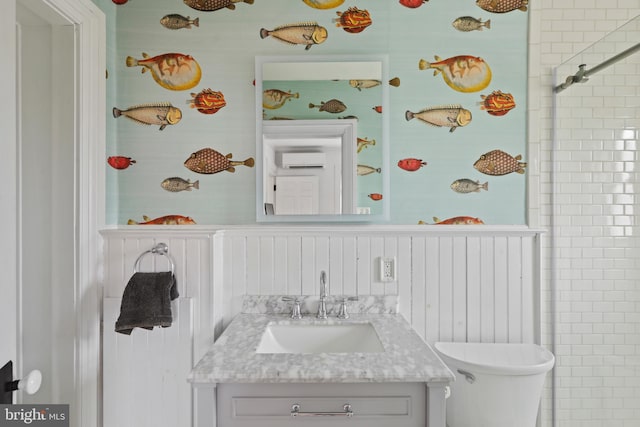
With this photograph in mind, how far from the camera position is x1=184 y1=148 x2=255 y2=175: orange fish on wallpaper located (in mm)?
1858

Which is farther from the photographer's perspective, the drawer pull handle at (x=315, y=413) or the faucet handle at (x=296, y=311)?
the faucet handle at (x=296, y=311)

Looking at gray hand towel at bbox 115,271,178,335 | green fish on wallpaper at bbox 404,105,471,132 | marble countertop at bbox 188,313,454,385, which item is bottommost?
marble countertop at bbox 188,313,454,385

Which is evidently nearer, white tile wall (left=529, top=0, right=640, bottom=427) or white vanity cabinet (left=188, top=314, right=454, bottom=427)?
white vanity cabinet (left=188, top=314, right=454, bottom=427)

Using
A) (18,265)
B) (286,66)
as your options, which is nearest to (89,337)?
(18,265)

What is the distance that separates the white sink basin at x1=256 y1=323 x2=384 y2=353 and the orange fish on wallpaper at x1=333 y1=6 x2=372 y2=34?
1374mm

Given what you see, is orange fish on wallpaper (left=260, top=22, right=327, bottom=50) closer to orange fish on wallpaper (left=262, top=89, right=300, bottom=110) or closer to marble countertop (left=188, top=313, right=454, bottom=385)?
orange fish on wallpaper (left=262, top=89, right=300, bottom=110)

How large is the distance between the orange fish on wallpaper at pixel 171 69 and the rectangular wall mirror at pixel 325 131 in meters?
0.32

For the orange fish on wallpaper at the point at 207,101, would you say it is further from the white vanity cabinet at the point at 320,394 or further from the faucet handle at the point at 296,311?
the white vanity cabinet at the point at 320,394

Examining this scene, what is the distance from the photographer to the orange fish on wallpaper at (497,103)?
1.85 metres

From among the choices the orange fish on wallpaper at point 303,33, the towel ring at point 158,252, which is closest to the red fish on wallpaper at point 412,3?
the orange fish on wallpaper at point 303,33

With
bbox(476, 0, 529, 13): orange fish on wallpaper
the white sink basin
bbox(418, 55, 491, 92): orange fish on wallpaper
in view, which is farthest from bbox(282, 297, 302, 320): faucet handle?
bbox(476, 0, 529, 13): orange fish on wallpaper

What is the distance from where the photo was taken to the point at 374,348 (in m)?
1.55

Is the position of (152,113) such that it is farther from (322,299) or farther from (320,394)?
(320,394)

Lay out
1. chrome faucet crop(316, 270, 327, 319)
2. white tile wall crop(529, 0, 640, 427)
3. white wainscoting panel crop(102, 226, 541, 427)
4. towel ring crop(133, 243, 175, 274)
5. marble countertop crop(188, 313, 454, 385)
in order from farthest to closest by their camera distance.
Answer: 1. white wainscoting panel crop(102, 226, 541, 427)
2. chrome faucet crop(316, 270, 327, 319)
3. towel ring crop(133, 243, 175, 274)
4. white tile wall crop(529, 0, 640, 427)
5. marble countertop crop(188, 313, 454, 385)
